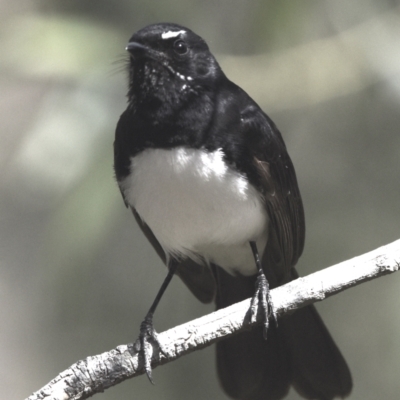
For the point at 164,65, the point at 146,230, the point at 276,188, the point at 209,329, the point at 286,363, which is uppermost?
the point at 164,65

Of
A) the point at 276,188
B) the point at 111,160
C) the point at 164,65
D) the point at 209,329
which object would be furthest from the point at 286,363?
the point at 164,65

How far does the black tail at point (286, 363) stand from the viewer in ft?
11.4

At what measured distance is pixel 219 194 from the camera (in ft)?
10.1

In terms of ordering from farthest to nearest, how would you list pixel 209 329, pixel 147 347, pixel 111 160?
1. pixel 111 160
2. pixel 147 347
3. pixel 209 329

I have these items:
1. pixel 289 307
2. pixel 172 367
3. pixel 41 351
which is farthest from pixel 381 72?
pixel 41 351

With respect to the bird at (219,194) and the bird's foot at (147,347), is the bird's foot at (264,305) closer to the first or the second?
the bird at (219,194)

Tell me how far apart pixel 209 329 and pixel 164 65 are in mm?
966

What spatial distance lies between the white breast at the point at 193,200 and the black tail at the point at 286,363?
446 mm

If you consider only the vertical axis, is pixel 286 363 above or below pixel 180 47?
below

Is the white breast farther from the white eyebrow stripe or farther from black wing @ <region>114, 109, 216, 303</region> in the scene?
the white eyebrow stripe

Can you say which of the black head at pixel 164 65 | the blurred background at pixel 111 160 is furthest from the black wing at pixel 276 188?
the blurred background at pixel 111 160

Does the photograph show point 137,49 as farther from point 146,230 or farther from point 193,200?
point 146,230

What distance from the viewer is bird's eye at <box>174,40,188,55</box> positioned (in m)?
3.14

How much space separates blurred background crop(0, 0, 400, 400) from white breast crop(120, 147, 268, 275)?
0.44 metres
